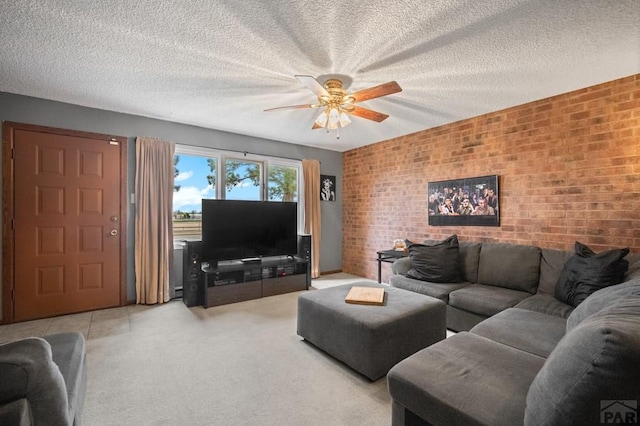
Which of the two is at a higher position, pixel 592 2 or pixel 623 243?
pixel 592 2

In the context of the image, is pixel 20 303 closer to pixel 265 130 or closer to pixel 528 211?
pixel 265 130

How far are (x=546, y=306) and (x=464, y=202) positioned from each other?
171cm

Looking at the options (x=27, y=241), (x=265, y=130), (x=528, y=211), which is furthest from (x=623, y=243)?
(x=27, y=241)

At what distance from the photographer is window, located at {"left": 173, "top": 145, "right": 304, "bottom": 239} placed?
163 inches

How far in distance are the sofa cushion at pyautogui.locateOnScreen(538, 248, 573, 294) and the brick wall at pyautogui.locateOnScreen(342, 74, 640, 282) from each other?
30 centimetres

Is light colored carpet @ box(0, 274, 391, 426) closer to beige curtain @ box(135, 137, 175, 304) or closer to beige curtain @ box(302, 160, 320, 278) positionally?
beige curtain @ box(135, 137, 175, 304)

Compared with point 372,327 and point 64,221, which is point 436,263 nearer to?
point 372,327

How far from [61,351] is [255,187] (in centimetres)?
348

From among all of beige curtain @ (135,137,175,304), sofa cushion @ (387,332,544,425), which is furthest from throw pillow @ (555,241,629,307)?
beige curtain @ (135,137,175,304)

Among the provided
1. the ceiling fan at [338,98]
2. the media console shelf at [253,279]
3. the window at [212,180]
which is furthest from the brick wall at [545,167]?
the window at [212,180]

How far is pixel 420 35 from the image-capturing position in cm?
199

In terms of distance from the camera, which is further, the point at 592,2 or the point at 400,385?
the point at 592,2

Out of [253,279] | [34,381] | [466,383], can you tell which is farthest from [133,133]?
[466,383]

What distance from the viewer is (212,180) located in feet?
14.3
